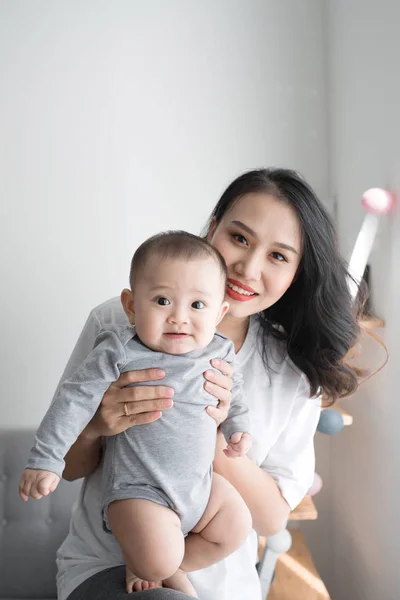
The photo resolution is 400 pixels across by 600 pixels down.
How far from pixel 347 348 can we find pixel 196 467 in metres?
0.59

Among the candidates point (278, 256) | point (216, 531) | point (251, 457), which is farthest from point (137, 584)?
point (278, 256)

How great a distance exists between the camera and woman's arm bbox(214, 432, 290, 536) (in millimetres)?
1442

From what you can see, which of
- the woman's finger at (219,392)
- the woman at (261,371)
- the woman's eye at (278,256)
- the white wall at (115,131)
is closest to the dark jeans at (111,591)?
the woman at (261,371)

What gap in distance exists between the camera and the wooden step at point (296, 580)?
83.7 inches

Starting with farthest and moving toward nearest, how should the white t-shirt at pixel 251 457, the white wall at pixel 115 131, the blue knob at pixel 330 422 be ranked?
the white wall at pixel 115 131
the blue knob at pixel 330 422
the white t-shirt at pixel 251 457

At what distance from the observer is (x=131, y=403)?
1.22 meters

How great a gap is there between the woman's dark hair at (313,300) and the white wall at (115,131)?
81 cm

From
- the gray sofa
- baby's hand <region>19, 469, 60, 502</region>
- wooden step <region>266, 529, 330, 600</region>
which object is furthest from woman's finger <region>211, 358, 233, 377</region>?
wooden step <region>266, 529, 330, 600</region>

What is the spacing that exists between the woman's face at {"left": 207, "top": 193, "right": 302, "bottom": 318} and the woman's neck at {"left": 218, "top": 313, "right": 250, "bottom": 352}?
123mm

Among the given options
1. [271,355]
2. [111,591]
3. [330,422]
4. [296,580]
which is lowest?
[296,580]

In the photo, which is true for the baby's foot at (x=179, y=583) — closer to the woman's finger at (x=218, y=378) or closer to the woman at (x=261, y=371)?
the woman at (x=261, y=371)

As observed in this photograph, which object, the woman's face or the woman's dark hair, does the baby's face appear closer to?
the woman's face

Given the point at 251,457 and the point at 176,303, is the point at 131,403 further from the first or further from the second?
the point at 251,457

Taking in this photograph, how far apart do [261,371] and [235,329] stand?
0.41 feet
